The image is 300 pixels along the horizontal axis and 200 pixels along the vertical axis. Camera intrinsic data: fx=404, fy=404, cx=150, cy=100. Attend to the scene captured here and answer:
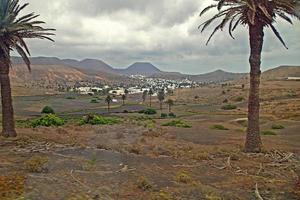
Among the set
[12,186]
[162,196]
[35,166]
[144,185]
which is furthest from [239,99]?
[12,186]

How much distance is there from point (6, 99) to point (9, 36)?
3.69 meters

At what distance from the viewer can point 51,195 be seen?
38.5 ft

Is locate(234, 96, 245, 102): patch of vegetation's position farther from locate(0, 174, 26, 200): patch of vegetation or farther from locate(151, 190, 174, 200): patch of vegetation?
locate(151, 190, 174, 200): patch of vegetation

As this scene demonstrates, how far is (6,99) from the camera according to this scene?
77.0ft

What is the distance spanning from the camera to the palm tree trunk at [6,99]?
2297cm

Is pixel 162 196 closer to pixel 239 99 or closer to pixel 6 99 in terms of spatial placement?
pixel 6 99

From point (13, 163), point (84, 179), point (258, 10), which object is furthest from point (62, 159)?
point (258, 10)

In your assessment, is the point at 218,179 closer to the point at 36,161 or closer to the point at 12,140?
the point at 36,161

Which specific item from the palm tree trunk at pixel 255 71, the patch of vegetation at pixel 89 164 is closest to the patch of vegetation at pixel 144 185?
the patch of vegetation at pixel 89 164

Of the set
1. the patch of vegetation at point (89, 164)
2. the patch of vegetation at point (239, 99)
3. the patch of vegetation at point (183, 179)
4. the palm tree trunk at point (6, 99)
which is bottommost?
the patch of vegetation at point (239, 99)

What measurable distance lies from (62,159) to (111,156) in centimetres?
260

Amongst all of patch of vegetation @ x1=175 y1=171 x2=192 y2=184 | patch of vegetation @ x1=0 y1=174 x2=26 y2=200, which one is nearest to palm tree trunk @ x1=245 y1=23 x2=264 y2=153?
patch of vegetation @ x1=175 y1=171 x2=192 y2=184

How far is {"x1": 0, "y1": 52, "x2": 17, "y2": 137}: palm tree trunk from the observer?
904 inches

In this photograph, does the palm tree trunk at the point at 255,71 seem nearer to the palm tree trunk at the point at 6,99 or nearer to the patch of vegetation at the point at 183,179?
the patch of vegetation at the point at 183,179
